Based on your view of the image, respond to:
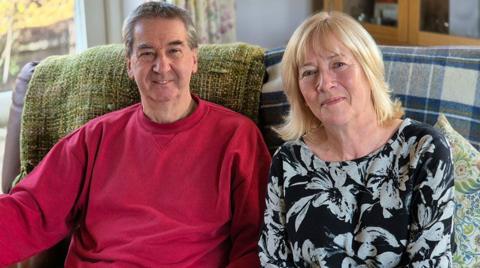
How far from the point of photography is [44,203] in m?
1.95

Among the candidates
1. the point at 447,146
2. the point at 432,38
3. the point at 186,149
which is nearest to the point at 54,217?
the point at 186,149

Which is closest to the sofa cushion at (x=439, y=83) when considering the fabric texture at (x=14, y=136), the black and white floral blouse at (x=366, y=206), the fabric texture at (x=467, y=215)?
the fabric texture at (x=467, y=215)

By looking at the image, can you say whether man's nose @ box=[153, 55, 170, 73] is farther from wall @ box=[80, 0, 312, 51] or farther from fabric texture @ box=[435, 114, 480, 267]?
wall @ box=[80, 0, 312, 51]

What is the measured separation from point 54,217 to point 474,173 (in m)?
1.12

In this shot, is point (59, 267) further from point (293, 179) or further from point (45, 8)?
point (45, 8)

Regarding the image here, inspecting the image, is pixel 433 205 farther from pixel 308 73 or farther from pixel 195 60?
pixel 195 60

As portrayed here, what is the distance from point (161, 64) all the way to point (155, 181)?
31 cm

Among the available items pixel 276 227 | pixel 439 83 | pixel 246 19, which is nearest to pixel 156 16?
pixel 276 227

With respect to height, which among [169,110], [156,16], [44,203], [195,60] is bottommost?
[44,203]

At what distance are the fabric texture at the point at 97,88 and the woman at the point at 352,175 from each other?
0.41m

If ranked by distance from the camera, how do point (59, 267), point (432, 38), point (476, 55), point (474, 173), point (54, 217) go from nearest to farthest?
1. point (474, 173)
2. point (476, 55)
3. point (54, 217)
4. point (59, 267)
5. point (432, 38)

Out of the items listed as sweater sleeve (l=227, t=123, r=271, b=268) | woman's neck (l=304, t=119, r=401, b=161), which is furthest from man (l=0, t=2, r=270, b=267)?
woman's neck (l=304, t=119, r=401, b=161)

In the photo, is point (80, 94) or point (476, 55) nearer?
point (476, 55)

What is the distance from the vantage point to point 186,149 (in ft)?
6.20
